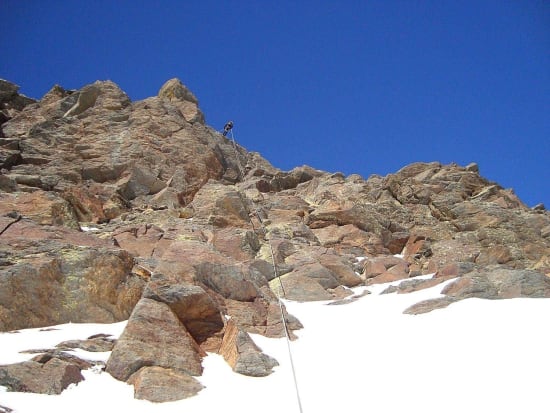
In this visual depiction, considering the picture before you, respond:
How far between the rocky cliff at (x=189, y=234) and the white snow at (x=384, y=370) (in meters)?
0.51

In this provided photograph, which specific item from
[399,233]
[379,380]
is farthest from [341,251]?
[379,380]

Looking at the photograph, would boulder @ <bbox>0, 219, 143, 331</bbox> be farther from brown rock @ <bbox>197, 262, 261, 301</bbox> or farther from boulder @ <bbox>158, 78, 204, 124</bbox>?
boulder @ <bbox>158, 78, 204, 124</bbox>

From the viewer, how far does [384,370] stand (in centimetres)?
1115

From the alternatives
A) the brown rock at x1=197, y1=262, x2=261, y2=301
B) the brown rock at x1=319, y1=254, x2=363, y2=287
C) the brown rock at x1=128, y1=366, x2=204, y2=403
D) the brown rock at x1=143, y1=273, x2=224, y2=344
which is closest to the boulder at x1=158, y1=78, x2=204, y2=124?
the brown rock at x1=319, y1=254, x2=363, y2=287

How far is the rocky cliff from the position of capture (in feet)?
40.1

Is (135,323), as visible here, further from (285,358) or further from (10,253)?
(10,253)

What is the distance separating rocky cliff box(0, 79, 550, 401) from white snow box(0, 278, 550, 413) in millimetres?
511

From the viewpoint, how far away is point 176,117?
4044 centimetres

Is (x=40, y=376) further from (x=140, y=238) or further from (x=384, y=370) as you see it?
(x=140, y=238)

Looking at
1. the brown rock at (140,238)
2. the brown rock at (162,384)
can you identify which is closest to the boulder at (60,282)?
the brown rock at (162,384)

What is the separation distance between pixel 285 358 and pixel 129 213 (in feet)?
62.3

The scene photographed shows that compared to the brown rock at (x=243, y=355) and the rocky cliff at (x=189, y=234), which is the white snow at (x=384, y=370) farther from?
the rocky cliff at (x=189, y=234)

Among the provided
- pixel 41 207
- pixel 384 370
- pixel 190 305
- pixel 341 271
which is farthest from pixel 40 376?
pixel 341 271

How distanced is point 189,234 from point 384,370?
13651 mm
